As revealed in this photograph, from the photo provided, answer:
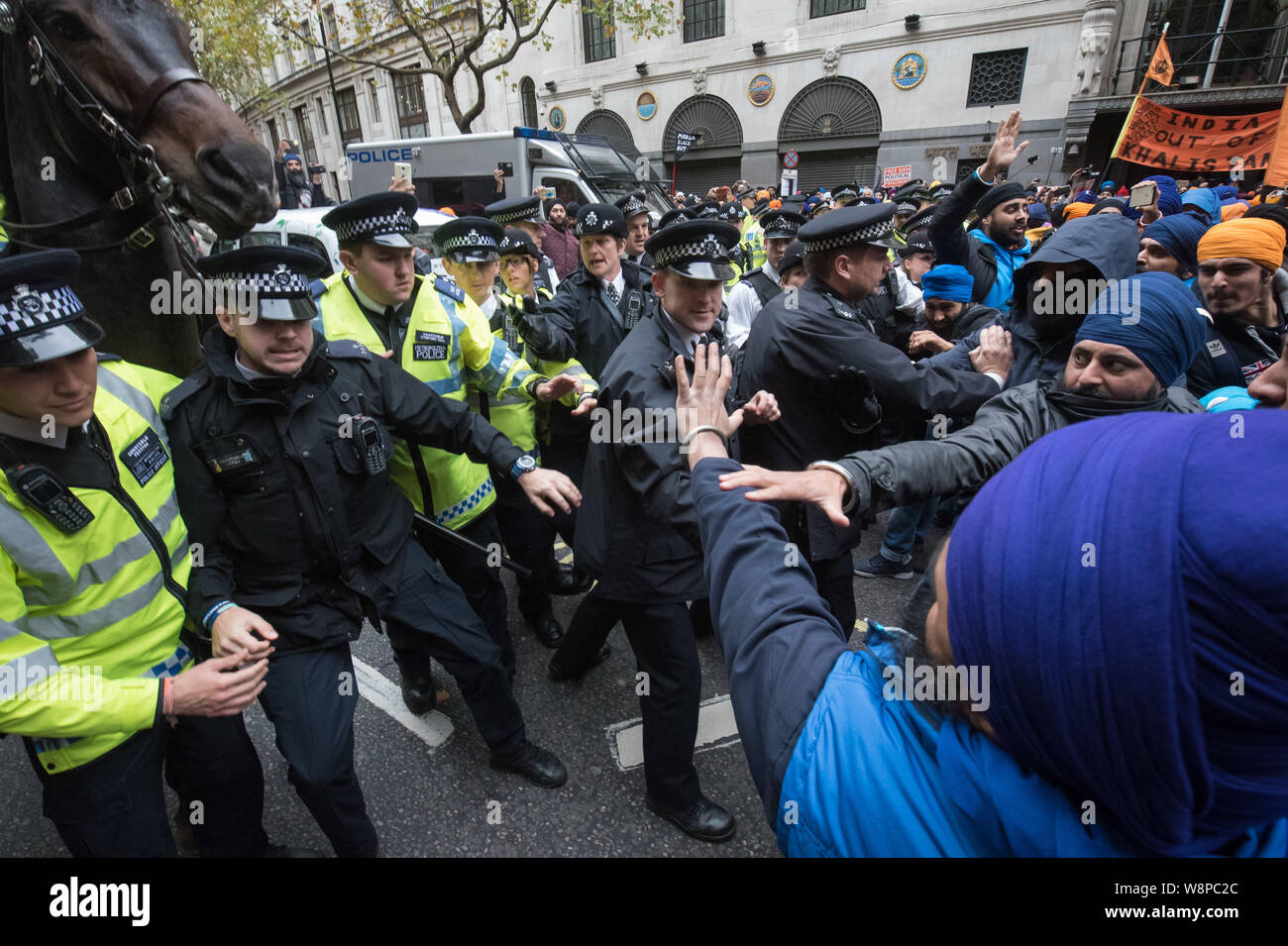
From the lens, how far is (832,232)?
2590mm

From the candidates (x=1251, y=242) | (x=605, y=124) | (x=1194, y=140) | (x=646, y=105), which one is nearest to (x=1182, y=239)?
(x=1251, y=242)

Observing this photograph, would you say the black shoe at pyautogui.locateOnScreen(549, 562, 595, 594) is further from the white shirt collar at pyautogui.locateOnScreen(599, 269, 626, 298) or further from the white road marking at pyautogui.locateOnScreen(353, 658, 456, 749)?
the white shirt collar at pyautogui.locateOnScreen(599, 269, 626, 298)

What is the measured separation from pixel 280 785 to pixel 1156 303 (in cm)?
365

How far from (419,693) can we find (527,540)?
985 mm

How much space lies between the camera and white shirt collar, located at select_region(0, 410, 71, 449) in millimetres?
1528

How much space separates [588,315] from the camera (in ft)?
13.7

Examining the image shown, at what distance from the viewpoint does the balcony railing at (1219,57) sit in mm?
16609

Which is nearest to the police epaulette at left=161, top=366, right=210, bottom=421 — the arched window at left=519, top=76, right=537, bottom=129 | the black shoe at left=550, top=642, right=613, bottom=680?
the black shoe at left=550, top=642, right=613, bottom=680

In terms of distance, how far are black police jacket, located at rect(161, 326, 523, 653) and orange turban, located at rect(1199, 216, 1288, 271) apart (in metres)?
3.72

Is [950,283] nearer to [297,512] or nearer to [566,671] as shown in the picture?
[566,671]

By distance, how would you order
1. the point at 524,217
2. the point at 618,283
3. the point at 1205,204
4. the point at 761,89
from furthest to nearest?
the point at 761,89, the point at 1205,204, the point at 524,217, the point at 618,283

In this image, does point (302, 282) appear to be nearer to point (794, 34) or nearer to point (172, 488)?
point (172, 488)
